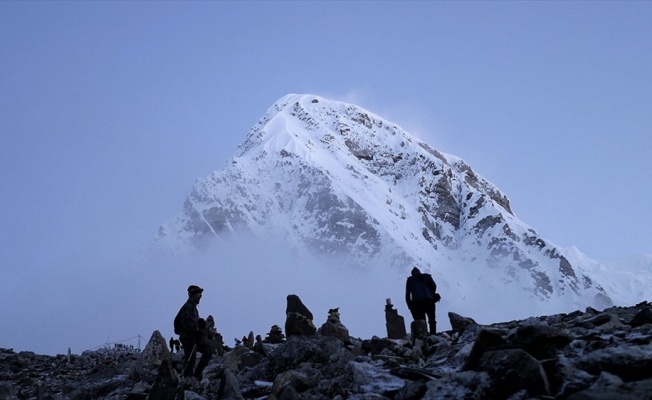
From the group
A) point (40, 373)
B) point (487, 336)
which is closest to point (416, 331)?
point (487, 336)

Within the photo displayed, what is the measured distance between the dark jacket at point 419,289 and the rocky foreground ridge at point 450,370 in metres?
1.16

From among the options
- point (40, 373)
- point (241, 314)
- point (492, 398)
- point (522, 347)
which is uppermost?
point (241, 314)

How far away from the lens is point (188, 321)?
32.4 ft

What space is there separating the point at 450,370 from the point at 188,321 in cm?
493

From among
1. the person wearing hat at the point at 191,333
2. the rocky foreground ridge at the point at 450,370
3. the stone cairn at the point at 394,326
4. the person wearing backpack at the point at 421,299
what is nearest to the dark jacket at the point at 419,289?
the person wearing backpack at the point at 421,299

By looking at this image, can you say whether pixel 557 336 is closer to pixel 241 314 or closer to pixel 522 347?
pixel 522 347

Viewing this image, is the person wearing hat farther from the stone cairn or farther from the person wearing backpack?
the stone cairn

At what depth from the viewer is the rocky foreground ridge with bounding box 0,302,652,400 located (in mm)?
4812

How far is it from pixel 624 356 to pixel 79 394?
8875 mm

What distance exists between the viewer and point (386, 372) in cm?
663

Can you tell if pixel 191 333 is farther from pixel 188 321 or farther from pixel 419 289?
pixel 419 289

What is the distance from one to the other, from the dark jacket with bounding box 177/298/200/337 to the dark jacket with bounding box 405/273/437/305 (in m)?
4.50

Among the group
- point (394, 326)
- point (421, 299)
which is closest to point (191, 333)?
point (421, 299)

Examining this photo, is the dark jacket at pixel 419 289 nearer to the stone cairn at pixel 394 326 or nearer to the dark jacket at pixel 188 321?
the stone cairn at pixel 394 326
